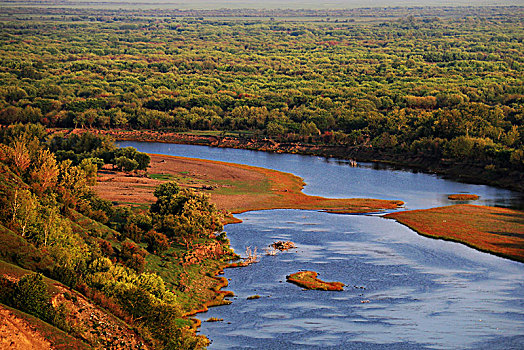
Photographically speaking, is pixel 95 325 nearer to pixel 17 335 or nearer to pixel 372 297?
pixel 17 335

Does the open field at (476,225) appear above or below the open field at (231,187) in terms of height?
above

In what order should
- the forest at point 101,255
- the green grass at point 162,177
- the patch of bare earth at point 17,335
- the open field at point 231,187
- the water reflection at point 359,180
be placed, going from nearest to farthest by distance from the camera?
the patch of bare earth at point 17,335, the forest at point 101,255, the open field at point 231,187, the water reflection at point 359,180, the green grass at point 162,177

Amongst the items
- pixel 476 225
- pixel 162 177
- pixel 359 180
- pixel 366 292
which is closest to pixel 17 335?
pixel 366 292

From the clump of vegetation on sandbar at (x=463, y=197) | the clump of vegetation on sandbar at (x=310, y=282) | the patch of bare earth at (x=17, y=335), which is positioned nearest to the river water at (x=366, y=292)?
the clump of vegetation on sandbar at (x=310, y=282)

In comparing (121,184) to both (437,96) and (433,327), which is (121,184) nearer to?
(433,327)

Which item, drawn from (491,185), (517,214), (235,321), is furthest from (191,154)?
(235,321)

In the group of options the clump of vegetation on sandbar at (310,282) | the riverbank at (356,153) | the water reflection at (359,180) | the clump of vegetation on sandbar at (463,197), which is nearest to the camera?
the clump of vegetation on sandbar at (310,282)

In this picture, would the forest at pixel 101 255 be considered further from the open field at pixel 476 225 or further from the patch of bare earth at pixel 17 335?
the open field at pixel 476 225
